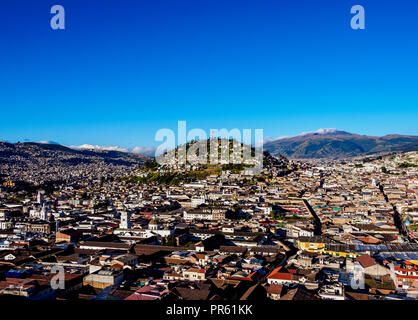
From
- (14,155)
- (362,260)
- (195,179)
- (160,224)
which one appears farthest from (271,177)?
(14,155)

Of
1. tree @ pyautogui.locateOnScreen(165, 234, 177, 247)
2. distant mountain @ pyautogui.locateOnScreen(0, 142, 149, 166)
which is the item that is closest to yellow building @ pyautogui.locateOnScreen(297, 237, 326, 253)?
tree @ pyautogui.locateOnScreen(165, 234, 177, 247)

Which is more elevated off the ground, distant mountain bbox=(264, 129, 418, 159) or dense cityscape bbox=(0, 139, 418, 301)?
distant mountain bbox=(264, 129, 418, 159)

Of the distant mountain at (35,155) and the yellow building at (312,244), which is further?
the distant mountain at (35,155)

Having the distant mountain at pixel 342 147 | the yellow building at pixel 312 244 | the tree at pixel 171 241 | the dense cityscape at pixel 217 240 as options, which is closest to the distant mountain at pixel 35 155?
the dense cityscape at pixel 217 240

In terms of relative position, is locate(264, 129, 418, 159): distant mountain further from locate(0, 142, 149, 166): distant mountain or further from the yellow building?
the yellow building

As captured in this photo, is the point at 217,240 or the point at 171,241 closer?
the point at 171,241

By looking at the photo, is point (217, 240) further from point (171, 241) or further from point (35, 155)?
point (35, 155)

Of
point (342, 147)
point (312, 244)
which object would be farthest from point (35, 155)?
point (342, 147)

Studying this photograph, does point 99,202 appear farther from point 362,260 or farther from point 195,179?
point 362,260

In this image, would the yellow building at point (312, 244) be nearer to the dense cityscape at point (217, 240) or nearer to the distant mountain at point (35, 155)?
the dense cityscape at point (217, 240)
